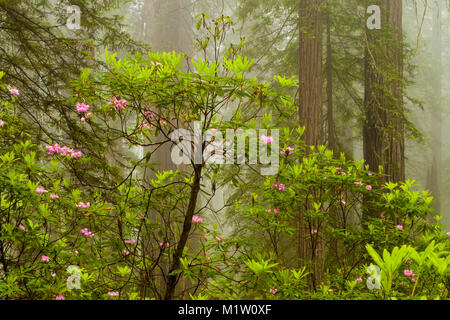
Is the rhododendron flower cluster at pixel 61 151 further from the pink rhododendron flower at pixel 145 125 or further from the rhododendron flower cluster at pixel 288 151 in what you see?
the rhododendron flower cluster at pixel 288 151

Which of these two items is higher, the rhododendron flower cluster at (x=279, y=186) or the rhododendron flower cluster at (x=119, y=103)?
the rhododendron flower cluster at (x=119, y=103)

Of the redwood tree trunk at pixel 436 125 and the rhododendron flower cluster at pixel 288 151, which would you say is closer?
the rhododendron flower cluster at pixel 288 151

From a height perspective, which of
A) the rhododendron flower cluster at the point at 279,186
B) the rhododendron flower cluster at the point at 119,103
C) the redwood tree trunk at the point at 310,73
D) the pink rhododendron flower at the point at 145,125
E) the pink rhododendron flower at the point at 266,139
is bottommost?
the rhododendron flower cluster at the point at 279,186

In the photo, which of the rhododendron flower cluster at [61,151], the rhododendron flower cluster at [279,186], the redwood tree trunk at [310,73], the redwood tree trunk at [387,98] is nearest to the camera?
the rhododendron flower cluster at [61,151]

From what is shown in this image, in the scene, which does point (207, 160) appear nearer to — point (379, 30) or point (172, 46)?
point (379, 30)

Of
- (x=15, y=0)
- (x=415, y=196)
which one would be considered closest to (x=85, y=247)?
(x=415, y=196)

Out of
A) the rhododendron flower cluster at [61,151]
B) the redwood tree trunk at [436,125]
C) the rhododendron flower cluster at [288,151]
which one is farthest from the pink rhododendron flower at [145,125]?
the redwood tree trunk at [436,125]

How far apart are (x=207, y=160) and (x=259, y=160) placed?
0.40 metres

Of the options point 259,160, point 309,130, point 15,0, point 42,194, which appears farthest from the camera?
point 309,130

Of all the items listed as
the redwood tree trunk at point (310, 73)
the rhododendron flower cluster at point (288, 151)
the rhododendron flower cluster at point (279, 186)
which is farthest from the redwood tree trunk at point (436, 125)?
the rhododendron flower cluster at point (288, 151)

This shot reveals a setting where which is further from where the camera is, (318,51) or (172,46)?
(172,46)

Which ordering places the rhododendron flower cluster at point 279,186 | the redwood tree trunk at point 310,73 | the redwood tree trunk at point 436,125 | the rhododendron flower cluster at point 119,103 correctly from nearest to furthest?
the rhododendron flower cluster at point 119,103 < the rhododendron flower cluster at point 279,186 < the redwood tree trunk at point 310,73 < the redwood tree trunk at point 436,125

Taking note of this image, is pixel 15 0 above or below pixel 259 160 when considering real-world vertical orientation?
above

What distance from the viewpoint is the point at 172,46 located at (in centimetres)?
844
